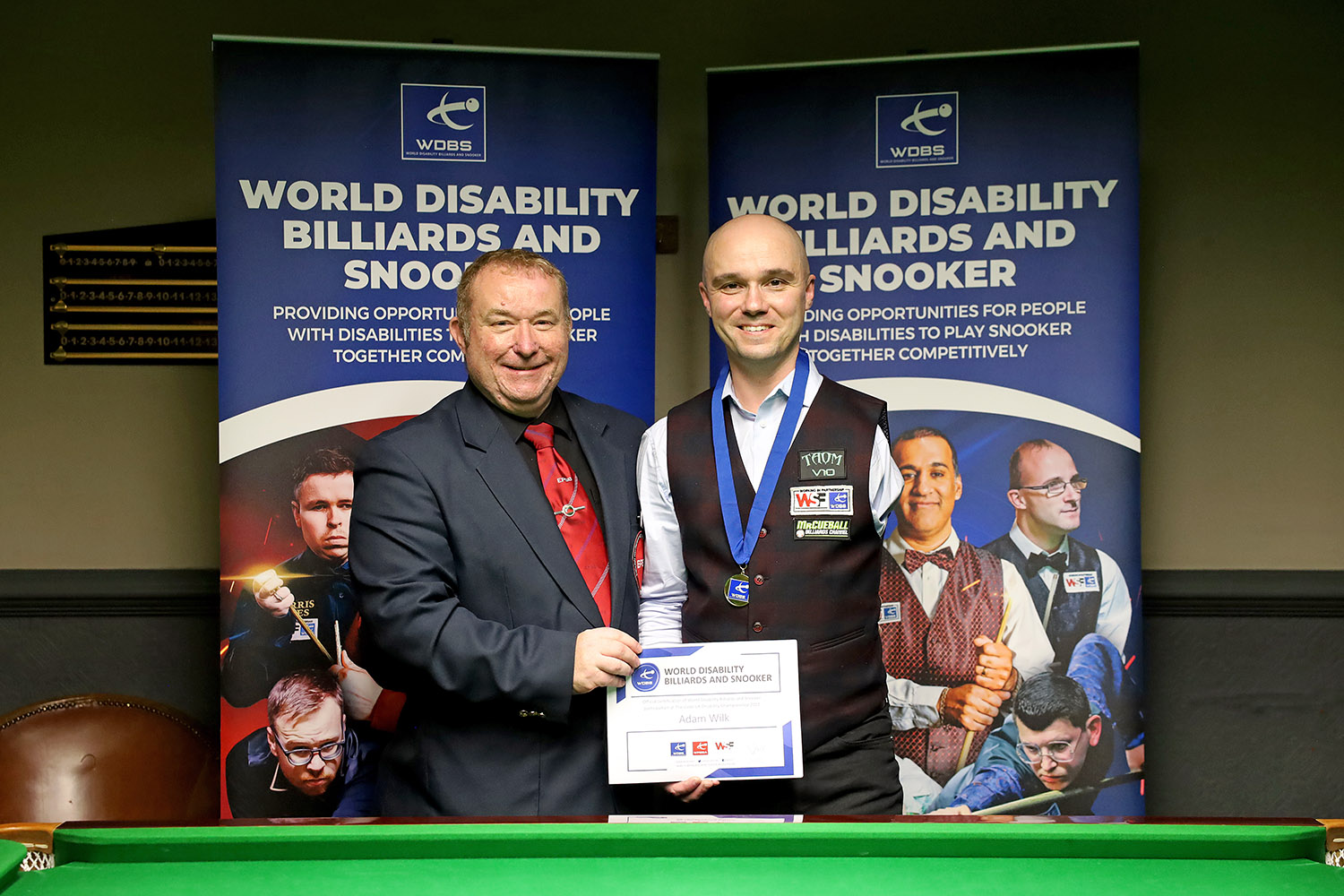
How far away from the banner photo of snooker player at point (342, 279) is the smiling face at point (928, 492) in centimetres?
99

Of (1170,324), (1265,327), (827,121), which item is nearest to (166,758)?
(827,121)

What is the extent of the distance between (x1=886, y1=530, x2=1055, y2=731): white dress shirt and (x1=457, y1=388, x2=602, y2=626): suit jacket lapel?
154 cm

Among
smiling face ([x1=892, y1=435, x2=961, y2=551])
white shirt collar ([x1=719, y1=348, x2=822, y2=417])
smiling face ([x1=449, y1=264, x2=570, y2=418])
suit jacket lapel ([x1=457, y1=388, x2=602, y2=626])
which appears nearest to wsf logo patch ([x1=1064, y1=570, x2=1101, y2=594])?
smiling face ([x1=892, y1=435, x2=961, y2=551])

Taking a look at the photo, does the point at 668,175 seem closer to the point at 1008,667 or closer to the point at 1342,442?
the point at 1008,667

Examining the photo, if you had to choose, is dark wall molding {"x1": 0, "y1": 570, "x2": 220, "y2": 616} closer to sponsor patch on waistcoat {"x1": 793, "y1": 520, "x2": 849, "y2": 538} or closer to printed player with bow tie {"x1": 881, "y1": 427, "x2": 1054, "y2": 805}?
printed player with bow tie {"x1": 881, "y1": 427, "x2": 1054, "y2": 805}

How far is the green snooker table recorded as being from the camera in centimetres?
152

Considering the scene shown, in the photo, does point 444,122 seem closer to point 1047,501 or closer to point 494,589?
point 494,589

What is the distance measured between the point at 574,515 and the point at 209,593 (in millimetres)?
2112

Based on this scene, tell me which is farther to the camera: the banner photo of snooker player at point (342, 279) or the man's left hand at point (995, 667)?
the man's left hand at point (995, 667)

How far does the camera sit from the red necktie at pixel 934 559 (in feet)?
11.8

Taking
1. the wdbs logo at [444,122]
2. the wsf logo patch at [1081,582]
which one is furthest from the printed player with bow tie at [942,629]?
the wdbs logo at [444,122]

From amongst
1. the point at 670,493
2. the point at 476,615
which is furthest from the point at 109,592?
the point at 670,493

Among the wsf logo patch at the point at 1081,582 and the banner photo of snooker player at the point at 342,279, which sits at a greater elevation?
the banner photo of snooker player at the point at 342,279

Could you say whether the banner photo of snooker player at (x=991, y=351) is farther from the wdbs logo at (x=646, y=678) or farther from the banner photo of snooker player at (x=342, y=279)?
the wdbs logo at (x=646, y=678)
